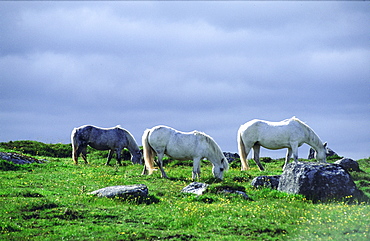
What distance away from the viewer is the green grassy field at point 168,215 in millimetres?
11484

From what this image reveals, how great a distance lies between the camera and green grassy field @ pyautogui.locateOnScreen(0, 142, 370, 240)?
11.5 meters

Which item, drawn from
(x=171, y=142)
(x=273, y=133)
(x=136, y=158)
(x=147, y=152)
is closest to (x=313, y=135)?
(x=273, y=133)

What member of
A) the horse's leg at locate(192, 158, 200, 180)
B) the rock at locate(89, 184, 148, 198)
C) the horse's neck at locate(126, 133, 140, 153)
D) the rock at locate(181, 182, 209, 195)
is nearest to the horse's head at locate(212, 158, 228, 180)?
the horse's leg at locate(192, 158, 200, 180)

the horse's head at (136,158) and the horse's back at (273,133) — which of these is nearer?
the horse's back at (273,133)

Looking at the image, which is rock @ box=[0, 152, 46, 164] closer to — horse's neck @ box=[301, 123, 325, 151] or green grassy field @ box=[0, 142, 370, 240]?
green grassy field @ box=[0, 142, 370, 240]

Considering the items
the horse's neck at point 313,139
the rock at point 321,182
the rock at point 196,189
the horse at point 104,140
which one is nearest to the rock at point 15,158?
the horse at point 104,140

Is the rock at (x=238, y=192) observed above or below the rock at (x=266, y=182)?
below

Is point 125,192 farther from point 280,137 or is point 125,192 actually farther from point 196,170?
point 280,137

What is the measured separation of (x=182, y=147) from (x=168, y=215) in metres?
8.59

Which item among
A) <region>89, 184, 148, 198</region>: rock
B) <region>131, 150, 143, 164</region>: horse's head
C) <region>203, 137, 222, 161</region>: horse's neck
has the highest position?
<region>203, 137, 222, 161</region>: horse's neck

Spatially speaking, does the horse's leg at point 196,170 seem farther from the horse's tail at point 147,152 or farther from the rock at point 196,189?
the rock at point 196,189

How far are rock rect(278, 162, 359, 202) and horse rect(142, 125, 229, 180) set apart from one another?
5304mm

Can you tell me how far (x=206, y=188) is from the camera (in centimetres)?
1730

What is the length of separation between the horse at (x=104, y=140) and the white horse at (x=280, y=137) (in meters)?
8.53
